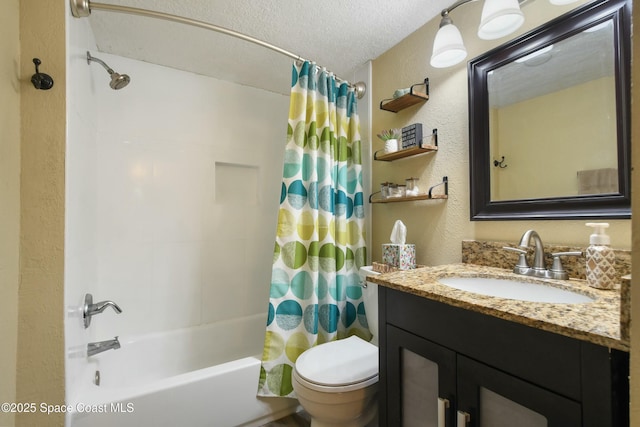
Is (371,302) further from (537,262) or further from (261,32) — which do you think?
(261,32)

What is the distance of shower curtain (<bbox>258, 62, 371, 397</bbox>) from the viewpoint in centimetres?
157

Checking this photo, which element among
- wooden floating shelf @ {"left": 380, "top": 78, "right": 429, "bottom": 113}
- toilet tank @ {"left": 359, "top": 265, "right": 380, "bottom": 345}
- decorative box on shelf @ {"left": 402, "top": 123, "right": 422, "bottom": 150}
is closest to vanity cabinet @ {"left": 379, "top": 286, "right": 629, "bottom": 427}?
toilet tank @ {"left": 359, "top": 265, "right": 380, "bottom": 345}

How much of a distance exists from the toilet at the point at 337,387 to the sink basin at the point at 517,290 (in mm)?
543

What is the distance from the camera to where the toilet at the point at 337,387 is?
1127mm

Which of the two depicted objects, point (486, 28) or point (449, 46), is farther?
point (449, 46)

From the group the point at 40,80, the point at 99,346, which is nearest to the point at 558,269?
the point at 40,80

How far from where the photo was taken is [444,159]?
1.49m

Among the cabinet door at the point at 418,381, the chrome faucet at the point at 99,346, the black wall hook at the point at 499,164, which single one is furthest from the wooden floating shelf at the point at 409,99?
the chrome faucet at the point at 99,346

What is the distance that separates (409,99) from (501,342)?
135 cm

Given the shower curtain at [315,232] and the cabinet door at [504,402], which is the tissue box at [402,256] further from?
the cabinet door at [504,402]

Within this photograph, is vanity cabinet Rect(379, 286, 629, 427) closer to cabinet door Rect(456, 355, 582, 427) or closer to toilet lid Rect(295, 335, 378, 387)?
cabinet door Rect(456, 355, 582, 427)

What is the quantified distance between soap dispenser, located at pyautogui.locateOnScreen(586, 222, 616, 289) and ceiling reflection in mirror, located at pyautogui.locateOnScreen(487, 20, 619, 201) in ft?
0.54

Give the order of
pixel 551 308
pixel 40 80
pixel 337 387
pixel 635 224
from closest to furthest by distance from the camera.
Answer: pixel 635 224
pixel 551 308
pixel 40 80
pixel 337 387

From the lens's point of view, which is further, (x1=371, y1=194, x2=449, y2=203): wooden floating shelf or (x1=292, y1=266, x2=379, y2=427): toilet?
(x1=371, y1=194, x2=449, y2=203): wooden floating shelf
